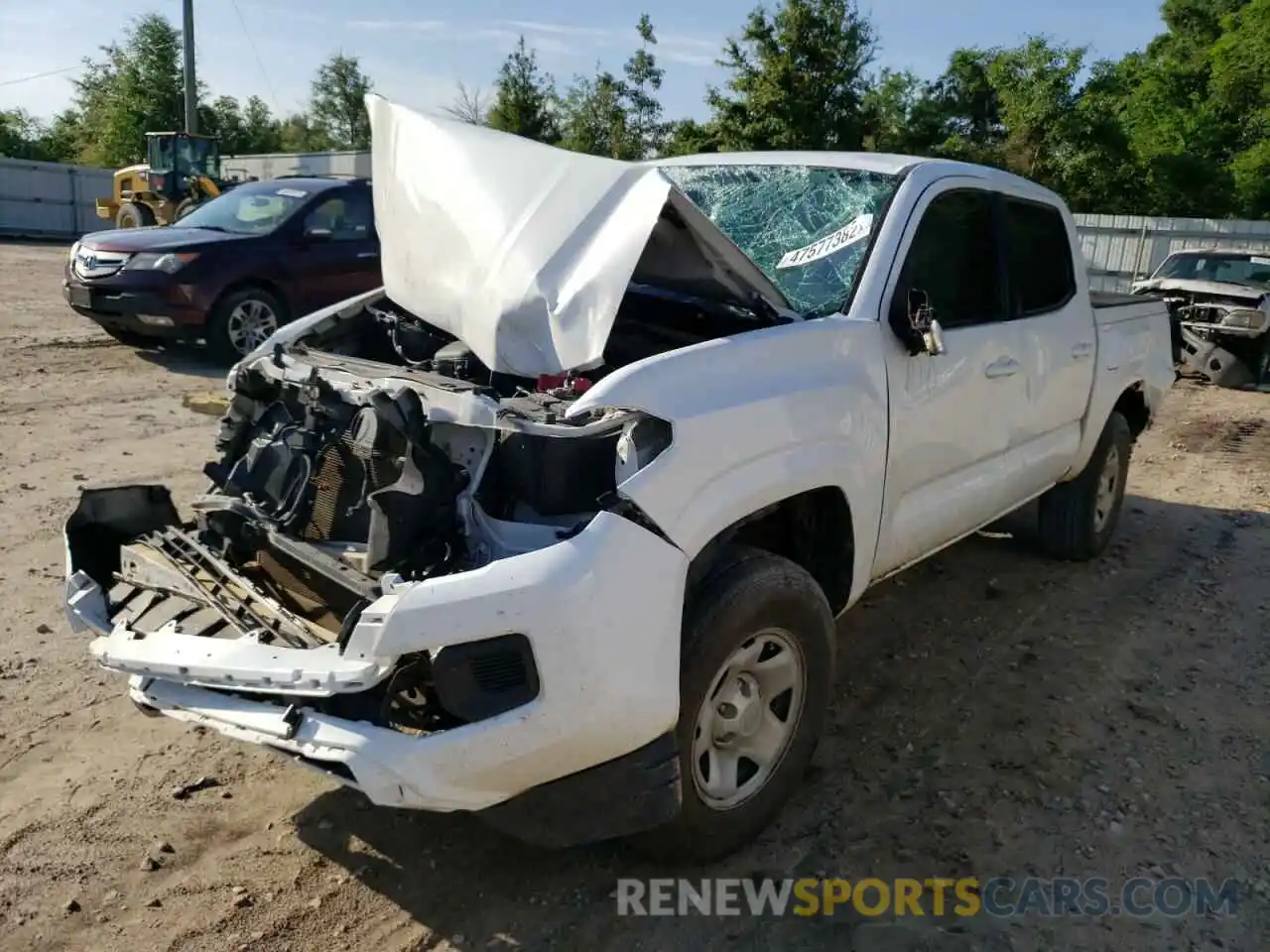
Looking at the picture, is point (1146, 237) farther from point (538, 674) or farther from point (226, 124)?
point (226, 124)

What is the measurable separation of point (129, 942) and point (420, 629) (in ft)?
3.90

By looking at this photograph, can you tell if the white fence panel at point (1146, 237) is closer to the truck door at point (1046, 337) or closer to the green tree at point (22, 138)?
the truck door at point (1046, 337)

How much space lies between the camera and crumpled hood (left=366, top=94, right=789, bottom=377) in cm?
301

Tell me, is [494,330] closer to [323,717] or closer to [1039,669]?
[323,717]

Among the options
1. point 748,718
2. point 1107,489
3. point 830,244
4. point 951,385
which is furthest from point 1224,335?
point 748,718

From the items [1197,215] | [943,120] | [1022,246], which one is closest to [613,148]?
[943,120]

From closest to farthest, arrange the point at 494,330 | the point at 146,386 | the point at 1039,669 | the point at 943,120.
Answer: the point at 494,330 → the point at 1039,669 → the point at 146,386 → the point at 943,120

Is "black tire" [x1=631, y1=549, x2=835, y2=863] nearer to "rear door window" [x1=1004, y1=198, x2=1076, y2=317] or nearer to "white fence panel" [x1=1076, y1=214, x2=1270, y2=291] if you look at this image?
"rear door window" [x1=1004, y1=198, x2=1076, y2=317]

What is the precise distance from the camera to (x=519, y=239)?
3.19 meters

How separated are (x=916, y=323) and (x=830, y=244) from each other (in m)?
0.50

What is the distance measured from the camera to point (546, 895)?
113 inches

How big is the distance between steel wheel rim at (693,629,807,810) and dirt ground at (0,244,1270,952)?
0.83ft

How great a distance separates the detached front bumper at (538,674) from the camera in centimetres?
232

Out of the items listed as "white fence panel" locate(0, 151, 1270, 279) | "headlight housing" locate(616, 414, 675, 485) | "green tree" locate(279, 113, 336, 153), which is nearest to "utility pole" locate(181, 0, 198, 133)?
"white fence panel" locate(0, 151, 1270, 279)
